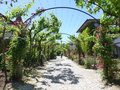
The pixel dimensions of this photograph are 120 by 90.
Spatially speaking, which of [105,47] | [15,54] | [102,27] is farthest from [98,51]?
[15,54]

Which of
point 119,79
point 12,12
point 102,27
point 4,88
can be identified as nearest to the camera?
point 4,88

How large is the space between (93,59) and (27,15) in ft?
27.9

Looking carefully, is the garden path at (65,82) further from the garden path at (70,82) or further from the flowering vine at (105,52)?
the flowering vine at (105,52)

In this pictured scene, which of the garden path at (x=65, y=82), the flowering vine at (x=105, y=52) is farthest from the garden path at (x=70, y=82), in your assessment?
the flowering vine at (x=105, y=52)

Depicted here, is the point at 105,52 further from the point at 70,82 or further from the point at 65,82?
the point at 65,82

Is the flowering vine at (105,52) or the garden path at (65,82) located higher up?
the flowering vine at (105,52)

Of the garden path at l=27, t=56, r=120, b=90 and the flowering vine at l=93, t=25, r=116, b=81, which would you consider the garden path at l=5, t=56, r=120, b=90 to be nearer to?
the garden path at l=27, t=56, r=120, b=90

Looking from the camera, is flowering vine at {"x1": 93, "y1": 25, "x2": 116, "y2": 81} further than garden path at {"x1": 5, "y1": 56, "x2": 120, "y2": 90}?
Yes

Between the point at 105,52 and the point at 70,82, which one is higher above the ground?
the point at 105,52

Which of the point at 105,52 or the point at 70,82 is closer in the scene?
the point at 105,52

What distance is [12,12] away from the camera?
9.15m

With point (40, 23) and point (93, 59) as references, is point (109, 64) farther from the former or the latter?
point (40, 23)

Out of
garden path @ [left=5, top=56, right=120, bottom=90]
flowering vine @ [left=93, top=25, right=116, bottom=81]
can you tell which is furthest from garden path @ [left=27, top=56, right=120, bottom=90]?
flowering vine @ [left=93, top=25, right=116, bottom=81]

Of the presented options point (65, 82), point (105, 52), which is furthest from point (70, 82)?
point (105, 52)
